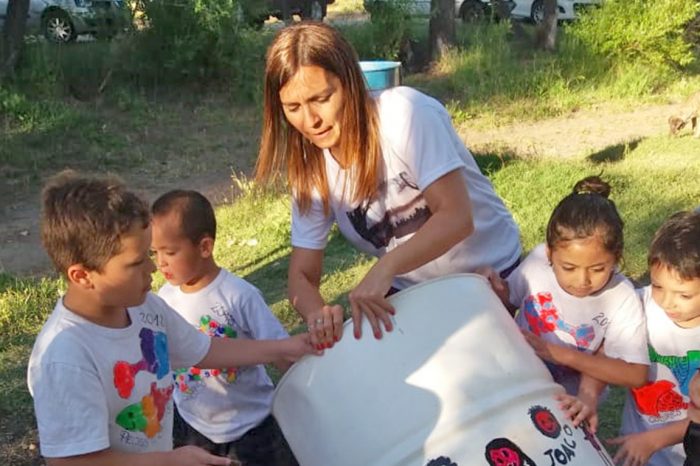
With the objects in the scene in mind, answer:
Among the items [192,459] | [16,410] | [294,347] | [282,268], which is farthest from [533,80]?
[192,459]

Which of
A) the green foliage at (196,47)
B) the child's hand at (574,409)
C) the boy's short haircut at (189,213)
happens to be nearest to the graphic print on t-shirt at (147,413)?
the boy's short haircut at (189,213)

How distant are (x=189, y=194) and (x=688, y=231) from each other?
4.50 ft

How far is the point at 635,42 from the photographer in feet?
33.2

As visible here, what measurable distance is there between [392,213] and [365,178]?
15 centimetres

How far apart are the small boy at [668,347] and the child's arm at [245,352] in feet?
2.78

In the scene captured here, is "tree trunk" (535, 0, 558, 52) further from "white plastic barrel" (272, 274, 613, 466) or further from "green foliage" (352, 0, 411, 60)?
"white plastic barrel" (272, 274, 613, 466)

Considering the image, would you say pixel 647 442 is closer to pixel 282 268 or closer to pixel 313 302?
pixel 313 302

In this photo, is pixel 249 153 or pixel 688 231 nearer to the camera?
pixel 688 231

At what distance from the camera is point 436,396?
5.78 feet

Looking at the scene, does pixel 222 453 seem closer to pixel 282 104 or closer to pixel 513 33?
pixel 282 104

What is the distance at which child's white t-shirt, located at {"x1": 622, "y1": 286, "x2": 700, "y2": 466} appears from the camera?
2225 millimetres

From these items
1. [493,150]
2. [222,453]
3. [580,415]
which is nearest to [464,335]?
[580,415]

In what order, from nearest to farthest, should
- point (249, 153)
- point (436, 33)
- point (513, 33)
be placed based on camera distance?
point (249, 153), point (436, 33), point (513, 33)

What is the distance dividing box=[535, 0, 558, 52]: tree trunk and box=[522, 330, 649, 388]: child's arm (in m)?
10.6
